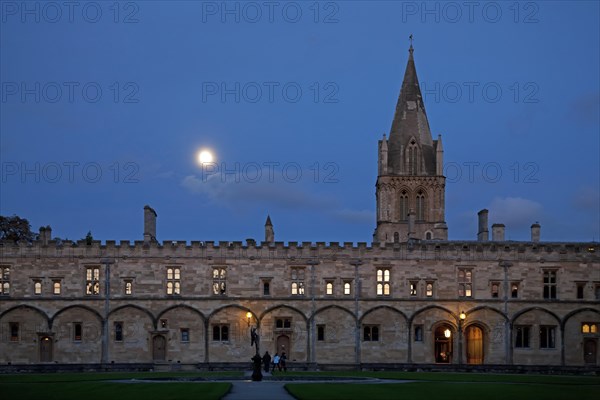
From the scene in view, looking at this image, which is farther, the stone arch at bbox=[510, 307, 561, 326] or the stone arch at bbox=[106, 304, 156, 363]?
the stone arch at bbox=[510, 307, 561, 326]

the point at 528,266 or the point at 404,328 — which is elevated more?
the point at 528,266

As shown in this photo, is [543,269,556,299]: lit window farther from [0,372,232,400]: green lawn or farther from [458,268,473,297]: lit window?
[0,372,232,400]: green lawn

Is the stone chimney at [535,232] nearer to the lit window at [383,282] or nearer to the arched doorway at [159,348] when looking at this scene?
the lit window at [383,282]

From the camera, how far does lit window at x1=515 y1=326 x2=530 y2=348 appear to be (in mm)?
67062

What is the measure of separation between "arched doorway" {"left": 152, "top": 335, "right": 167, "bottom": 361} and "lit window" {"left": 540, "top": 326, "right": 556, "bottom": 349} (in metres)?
25.8

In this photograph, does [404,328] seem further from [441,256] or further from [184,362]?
[184,362]

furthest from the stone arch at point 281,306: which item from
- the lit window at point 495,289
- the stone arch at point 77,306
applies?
the lit window at point 495,289

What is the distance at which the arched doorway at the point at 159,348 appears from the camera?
65.9m

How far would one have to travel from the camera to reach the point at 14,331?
65.6 meters

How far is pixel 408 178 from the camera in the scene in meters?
100

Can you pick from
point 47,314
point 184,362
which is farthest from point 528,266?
point 47,314

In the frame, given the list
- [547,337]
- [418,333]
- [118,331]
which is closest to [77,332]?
[118,331]

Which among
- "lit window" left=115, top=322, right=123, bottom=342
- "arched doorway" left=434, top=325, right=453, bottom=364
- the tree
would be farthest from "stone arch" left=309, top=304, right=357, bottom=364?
the tree

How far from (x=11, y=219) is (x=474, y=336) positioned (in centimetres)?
4388
